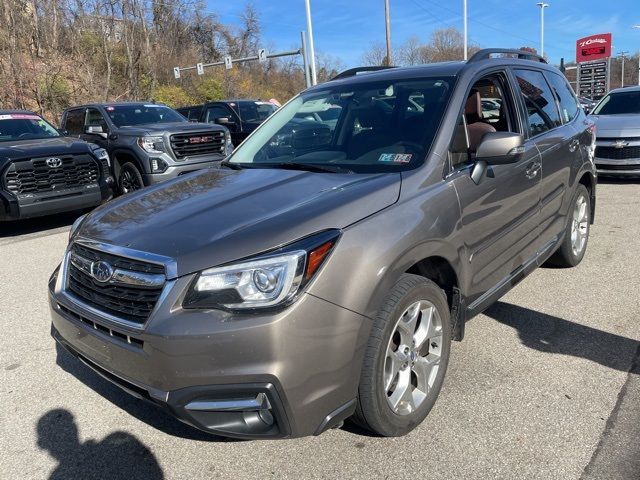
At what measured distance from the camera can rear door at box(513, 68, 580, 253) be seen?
13.0 feet

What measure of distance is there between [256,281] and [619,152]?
30.2ft

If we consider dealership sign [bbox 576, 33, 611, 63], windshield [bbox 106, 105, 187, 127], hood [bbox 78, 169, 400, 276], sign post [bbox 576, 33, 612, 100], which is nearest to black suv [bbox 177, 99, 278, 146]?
windshield [bbox 106, 105, 187, 127]

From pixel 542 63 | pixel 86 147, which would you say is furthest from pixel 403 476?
pixel 86 147

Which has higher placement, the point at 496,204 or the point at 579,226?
the point at 496,204

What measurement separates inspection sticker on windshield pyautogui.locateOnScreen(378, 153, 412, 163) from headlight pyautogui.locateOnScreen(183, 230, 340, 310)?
3.48 feet

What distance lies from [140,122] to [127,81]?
21873 mm

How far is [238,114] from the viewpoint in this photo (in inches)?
527

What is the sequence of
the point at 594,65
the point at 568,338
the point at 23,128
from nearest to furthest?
the point at 568,338, the point at 23,128, the point at 594,65

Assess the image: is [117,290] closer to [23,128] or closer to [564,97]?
[564,97]

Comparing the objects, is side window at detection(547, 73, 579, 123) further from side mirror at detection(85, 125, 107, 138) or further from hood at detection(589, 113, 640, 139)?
side mirror at detection(85, 125, 107, 138)

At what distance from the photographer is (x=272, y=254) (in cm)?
214

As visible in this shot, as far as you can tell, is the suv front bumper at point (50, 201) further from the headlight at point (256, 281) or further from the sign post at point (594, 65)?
the sign post at point (594, 65)

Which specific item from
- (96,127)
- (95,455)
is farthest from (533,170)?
(96,127)

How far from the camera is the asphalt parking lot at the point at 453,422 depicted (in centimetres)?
247
